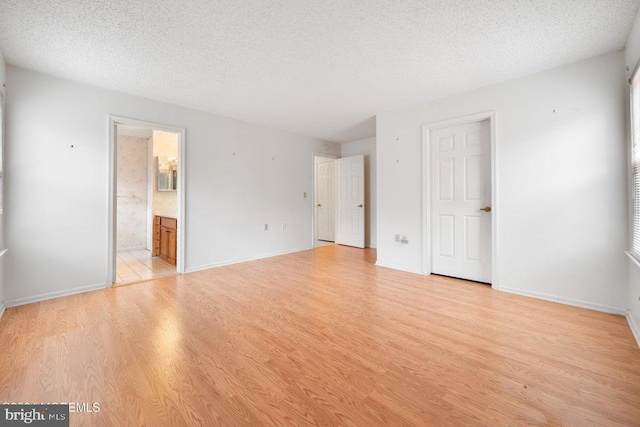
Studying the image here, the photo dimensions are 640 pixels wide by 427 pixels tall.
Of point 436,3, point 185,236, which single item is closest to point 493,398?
point 436,3

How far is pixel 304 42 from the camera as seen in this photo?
2.33 metres

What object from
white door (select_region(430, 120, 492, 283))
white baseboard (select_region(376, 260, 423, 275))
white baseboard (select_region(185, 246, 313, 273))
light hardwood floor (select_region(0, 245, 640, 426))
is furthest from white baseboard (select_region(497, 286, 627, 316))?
white baseboard (select_region(185, 246, 313, 273))

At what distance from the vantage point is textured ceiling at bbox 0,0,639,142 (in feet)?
6.35

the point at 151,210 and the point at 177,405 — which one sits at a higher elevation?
the point at 151,210

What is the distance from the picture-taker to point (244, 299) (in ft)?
9.48

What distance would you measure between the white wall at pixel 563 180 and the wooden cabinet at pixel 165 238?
4.55 m

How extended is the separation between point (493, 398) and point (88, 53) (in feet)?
13.5

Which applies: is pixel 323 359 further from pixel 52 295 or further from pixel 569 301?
pixel 52 295

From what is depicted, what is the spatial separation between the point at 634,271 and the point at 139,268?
592 centimetres

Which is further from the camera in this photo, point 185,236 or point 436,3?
point 185,236

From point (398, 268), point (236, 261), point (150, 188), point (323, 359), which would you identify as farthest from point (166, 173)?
point (323, 359)

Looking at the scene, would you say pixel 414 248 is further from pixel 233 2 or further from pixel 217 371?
pixel 233 2

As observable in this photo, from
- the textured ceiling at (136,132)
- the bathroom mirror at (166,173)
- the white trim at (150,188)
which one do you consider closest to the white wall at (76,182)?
the bathroom mirror at (166,173)

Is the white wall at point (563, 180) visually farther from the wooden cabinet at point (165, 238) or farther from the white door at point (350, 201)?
the wooden cabinet at point (165, 238)
